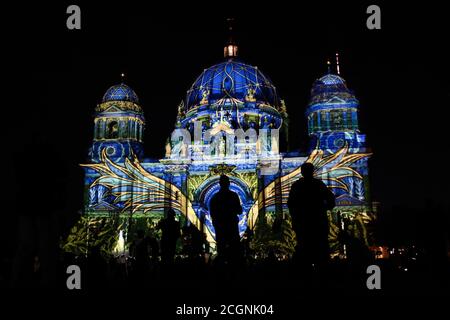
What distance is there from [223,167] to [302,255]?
4040 centimetres

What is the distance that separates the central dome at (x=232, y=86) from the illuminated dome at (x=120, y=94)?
950cm

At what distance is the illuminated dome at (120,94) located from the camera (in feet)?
194

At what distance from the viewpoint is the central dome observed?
212 feet

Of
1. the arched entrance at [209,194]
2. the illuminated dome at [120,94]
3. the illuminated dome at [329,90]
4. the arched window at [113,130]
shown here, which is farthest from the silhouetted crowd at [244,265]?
the illuminated dome at [120,94]

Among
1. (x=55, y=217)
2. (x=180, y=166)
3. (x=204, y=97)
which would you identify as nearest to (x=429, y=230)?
(x=55, y=217)

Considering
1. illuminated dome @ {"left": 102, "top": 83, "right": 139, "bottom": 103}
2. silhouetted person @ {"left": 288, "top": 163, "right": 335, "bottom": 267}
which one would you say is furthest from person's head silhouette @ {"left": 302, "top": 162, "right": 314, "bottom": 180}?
illuminated dome @ {"left": 102, "top": 83, "right": 139, "bottom": 103}

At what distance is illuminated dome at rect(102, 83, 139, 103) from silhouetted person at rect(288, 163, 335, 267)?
51.6 meters

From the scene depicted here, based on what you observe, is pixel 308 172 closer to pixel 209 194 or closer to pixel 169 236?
pixel 169 236

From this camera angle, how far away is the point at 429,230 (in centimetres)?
1397

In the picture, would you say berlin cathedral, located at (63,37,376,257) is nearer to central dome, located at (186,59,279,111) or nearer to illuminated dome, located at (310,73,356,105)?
illuminated dome, located at (310,73,356,105)

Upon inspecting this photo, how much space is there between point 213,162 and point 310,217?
140 feet

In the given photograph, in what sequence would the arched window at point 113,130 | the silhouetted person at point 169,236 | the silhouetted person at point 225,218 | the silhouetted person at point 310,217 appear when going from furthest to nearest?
the arched window at point 113,130 → the silhouetted person at point 169,236 → the silhouetted person at point 225,218 → the silhouetted person at point 310,217

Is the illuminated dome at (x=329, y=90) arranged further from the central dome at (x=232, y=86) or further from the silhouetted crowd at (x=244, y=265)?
the silhouetted crowd at (x=244, y=265)

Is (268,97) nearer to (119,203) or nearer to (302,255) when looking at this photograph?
(119,203)
